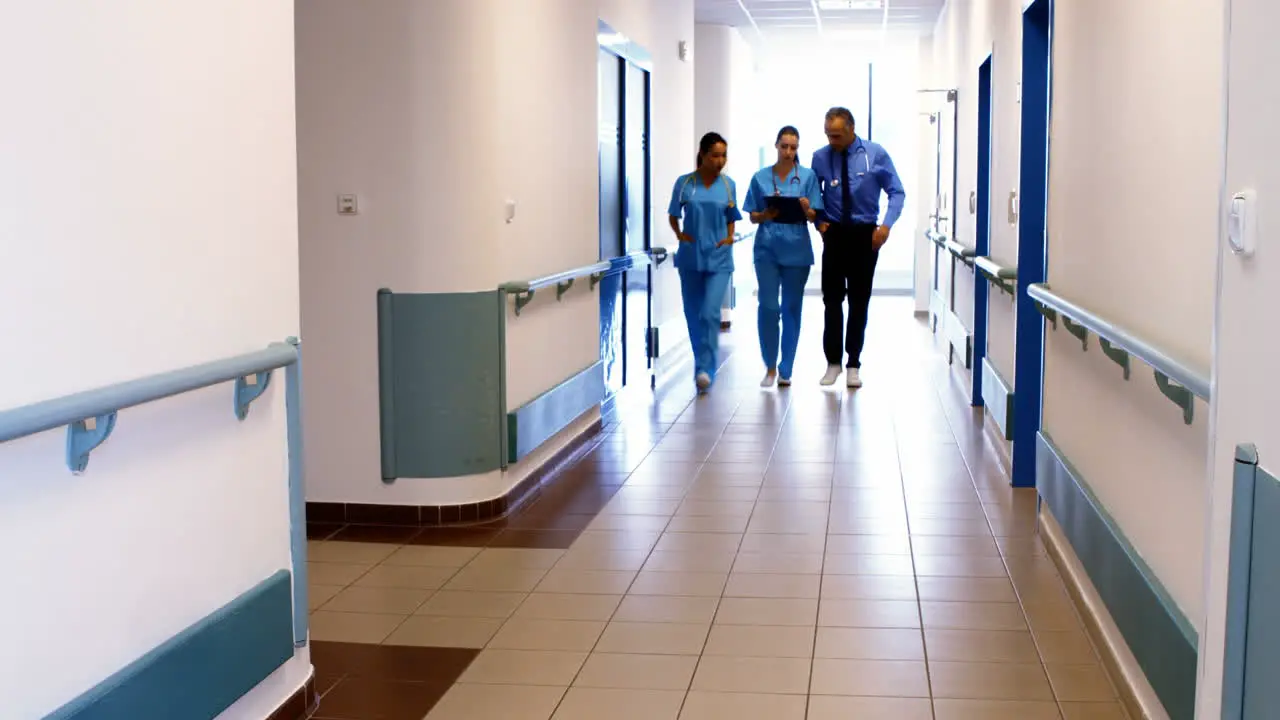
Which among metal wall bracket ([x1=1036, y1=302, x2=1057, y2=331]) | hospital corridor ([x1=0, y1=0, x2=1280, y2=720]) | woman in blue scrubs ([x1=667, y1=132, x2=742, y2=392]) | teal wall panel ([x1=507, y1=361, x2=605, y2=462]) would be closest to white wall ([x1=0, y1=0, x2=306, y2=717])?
hospital corridor ([x1=0, y1=0, x2=1280, y2=720])

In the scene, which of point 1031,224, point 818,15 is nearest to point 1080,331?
point 1031,224

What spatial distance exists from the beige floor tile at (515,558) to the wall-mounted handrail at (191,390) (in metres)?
1.48

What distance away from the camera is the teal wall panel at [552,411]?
18.6 ft

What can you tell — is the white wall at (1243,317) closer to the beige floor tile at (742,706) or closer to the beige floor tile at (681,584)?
the beige floor tile at (742,706)

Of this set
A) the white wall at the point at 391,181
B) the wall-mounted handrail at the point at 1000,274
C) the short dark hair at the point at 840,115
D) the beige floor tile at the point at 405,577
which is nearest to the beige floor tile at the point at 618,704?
the beige floor tile at the point at 405,577

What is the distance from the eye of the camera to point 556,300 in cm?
662

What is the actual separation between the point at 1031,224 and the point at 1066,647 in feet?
7.93

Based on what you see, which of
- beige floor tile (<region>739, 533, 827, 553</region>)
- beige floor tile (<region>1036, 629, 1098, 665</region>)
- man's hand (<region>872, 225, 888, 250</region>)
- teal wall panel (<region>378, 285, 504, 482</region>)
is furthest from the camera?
man's hand (<region>872, 225, 888, 250</region>)

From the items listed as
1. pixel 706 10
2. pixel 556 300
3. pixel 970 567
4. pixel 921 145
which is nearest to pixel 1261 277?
pixel 970 567

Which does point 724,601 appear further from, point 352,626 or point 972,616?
point 352,626

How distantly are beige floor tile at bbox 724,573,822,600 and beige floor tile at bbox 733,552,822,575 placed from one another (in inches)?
2.5

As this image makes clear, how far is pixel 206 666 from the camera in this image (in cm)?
280

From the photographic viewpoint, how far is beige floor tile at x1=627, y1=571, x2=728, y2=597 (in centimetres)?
449

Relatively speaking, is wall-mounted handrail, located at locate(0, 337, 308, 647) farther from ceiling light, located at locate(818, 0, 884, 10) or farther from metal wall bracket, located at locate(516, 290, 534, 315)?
ceiling light, located at locate(818, 0, 884, 10)
